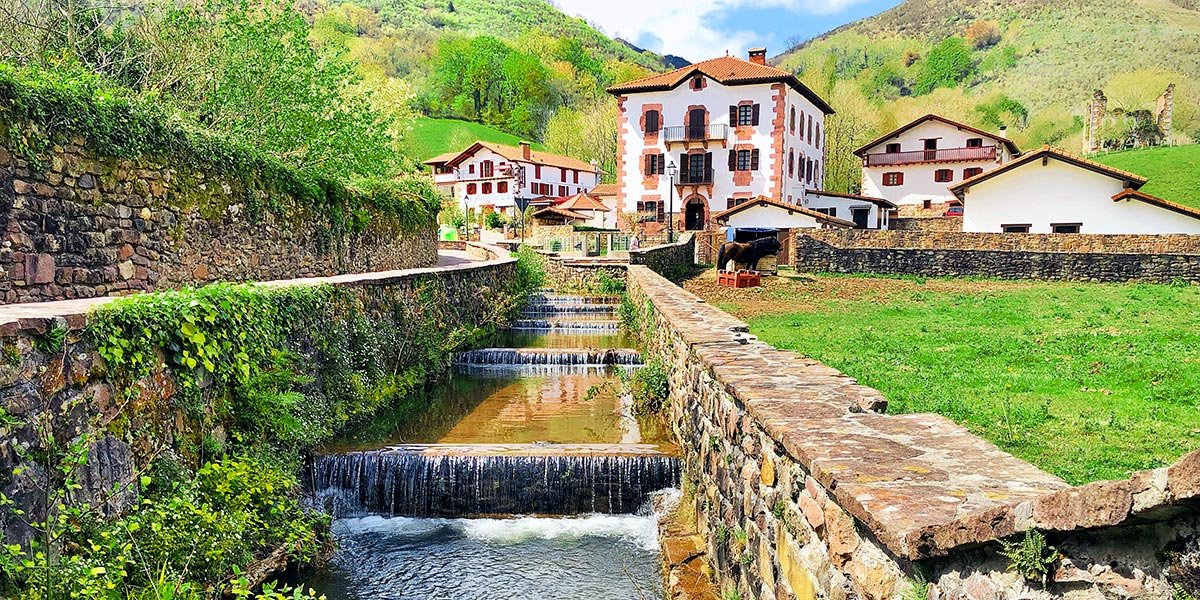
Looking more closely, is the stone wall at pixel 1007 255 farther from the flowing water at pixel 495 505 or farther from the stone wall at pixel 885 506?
the stone wall at pixel 885 506

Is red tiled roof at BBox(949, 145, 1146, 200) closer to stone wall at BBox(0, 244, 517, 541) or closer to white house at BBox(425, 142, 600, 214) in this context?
stone wall at BBox(0, 244, 517, 541)

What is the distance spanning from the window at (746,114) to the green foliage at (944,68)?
A: 6788 cm

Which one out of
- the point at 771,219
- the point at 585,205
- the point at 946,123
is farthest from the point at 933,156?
the point at 585,205

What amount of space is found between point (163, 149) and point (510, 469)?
21.1 feet

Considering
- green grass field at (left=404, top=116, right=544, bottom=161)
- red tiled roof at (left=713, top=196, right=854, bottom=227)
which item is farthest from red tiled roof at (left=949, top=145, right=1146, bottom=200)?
green grass field at (left=404, top=116, right=544, bottom=161)

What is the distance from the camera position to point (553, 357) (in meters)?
12.4

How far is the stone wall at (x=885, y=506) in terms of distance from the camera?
5.53ft

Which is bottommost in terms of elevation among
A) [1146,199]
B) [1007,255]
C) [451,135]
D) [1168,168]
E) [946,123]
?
[1007,255]

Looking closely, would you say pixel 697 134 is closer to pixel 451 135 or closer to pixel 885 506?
pixel 885 506

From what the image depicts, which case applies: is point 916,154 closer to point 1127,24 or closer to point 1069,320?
point 1069,320

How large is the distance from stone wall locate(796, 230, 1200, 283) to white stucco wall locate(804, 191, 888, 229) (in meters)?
13.0

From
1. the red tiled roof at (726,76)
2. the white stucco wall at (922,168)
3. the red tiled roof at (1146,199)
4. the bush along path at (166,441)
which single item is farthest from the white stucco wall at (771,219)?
the bush along path at (166,441)

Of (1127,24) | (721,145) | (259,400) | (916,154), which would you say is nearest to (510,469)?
(259,400)

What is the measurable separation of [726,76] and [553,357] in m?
30.8
